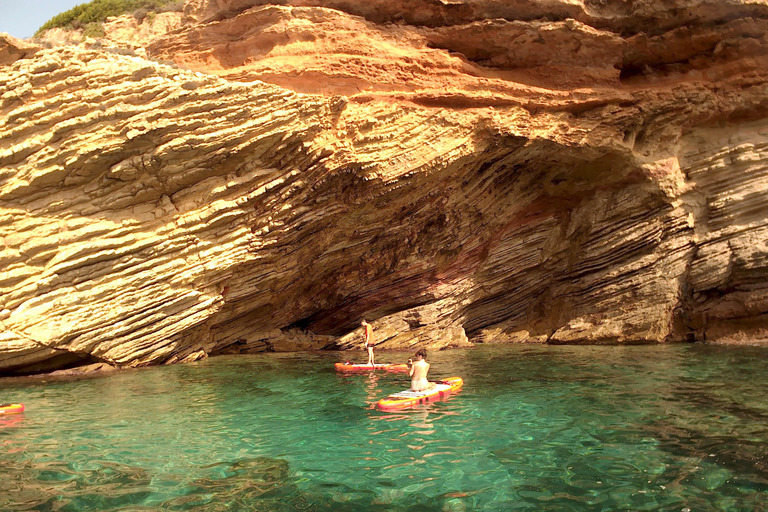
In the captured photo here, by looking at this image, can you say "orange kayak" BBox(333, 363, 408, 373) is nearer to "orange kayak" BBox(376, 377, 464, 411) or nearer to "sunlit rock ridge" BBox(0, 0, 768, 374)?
"orange kayak" BBox(376, 377, 464, 411)

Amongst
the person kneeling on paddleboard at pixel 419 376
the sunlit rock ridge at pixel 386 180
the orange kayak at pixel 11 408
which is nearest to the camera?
the orange kayak at pixel 11 408

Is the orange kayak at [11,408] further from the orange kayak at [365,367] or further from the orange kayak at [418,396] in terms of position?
the orange kayak at [365,367]

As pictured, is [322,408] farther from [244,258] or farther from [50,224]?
[50,224]

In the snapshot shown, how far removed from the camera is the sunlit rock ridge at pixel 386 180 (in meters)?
14.1

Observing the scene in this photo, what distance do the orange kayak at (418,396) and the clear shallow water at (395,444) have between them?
302 millimetres

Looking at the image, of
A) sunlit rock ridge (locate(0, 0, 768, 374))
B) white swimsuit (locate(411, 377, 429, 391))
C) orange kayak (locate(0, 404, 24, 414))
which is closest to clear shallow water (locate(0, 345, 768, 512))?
→ orange kayak (locate(0, 404, 24, 414))

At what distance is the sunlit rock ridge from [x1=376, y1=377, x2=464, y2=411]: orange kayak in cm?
691

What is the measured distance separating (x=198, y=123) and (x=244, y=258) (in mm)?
3683

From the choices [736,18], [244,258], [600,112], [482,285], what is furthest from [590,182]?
[244,258]

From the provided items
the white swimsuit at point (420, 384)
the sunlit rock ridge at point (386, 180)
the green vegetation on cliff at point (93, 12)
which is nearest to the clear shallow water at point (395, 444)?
the white swimsuit at point (420, 384)

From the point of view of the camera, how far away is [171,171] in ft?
48.6

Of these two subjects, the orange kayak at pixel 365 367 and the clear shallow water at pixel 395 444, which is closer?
the clear shallow water at pixel 395 444

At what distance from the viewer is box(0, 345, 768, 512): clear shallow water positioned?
229 inches

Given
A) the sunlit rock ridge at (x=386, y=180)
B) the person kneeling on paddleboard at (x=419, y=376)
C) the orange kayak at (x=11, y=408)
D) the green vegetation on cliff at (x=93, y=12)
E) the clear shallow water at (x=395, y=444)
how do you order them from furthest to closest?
the green vegetation on cliff at (x=93, y=12) < the sunlit rock ridge at (x=386, y=180) < the person kneeling on paddleboard at (x=419, y=376) < the orange kayak at (x=11, y=408) < the clear shallow water at (x=395, y=444)
